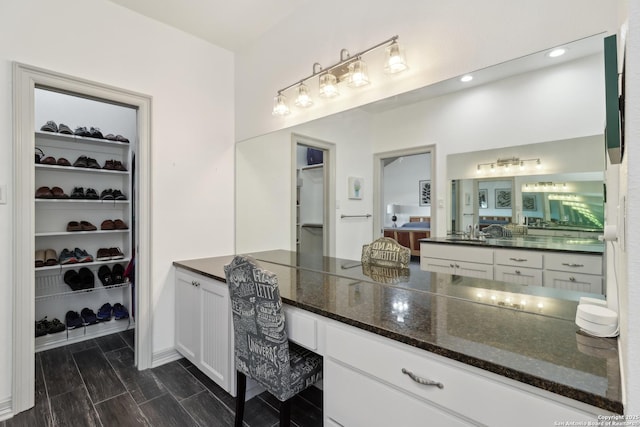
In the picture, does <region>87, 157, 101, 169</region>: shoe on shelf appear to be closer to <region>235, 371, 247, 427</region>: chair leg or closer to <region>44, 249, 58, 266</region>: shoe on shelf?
<region>44, 249, 58, 266</region>: shoe on shelf

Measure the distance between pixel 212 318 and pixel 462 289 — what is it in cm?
151

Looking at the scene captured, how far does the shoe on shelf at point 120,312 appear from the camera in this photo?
2.92 meters

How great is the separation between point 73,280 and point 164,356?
1198 mm

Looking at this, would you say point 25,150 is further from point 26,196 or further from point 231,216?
point 231,216

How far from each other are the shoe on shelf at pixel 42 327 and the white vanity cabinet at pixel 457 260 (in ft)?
10.2

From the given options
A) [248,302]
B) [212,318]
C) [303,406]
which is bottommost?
[303,406]

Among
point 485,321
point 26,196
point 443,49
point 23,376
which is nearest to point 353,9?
point 443,49

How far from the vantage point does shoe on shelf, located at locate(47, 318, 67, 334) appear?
258cm

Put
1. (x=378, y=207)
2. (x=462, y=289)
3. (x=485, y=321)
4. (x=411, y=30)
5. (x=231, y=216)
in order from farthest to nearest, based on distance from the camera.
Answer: (x=231, y=216)
(x=378, y=207)
(x=411, y=30)
(x=462, y=289)
(x=485, y=321)

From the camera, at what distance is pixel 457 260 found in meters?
1.44

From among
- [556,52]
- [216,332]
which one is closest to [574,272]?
[556,52]

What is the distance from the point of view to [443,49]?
1.45 metres

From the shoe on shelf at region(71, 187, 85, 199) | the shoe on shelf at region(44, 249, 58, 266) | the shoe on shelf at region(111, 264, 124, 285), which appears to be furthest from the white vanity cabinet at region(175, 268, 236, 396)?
the shoe on shelf at region(71, 187, 85, 199)

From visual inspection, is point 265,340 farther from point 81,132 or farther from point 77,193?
point 81,132
